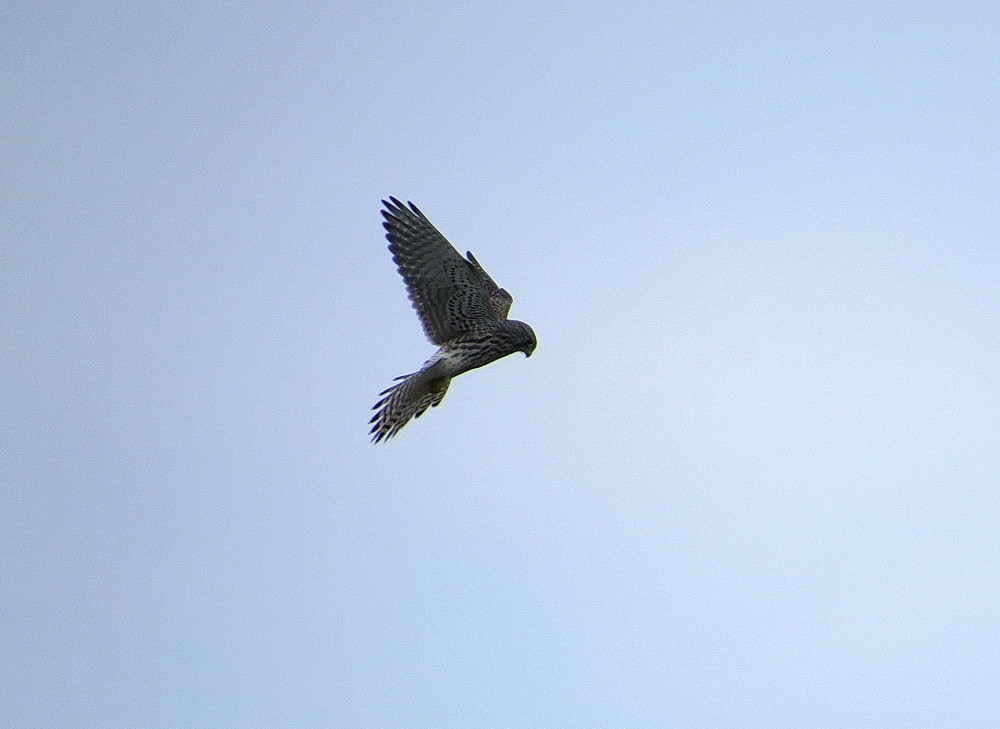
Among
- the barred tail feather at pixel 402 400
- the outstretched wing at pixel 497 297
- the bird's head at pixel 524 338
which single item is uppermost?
the outstretched wing at pixel 497 297

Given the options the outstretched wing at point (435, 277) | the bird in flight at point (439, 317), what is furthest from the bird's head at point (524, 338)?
the outstretched wing at point (435, 277)

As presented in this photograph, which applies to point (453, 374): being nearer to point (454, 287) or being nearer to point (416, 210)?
point (454, 287)

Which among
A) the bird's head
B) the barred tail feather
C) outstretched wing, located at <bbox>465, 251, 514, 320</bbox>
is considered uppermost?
outstretched wing, located at <bbox>465, 251, 514, 320</bbox>

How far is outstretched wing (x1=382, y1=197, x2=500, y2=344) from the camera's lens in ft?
29.4

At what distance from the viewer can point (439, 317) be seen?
921 centimetres

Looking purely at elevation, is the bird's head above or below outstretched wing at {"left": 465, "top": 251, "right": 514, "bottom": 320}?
below

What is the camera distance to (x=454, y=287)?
915 centimetres

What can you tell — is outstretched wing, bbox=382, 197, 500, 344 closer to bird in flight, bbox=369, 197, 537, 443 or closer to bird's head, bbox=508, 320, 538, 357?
bird in flight, bbox=369, 197, 537, 443

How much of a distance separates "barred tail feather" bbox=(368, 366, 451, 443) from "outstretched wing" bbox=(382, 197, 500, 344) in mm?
446

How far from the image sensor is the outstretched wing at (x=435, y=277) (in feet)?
29.4

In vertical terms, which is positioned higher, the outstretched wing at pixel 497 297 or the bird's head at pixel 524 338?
the outstretched wing at pixel 497 297

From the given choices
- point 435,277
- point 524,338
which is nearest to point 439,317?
point 435,277

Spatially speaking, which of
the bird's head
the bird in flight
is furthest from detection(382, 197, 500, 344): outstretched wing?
the bird's head

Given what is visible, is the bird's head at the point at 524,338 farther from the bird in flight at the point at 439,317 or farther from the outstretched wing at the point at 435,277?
the outstretched wing at the point at 435,277
